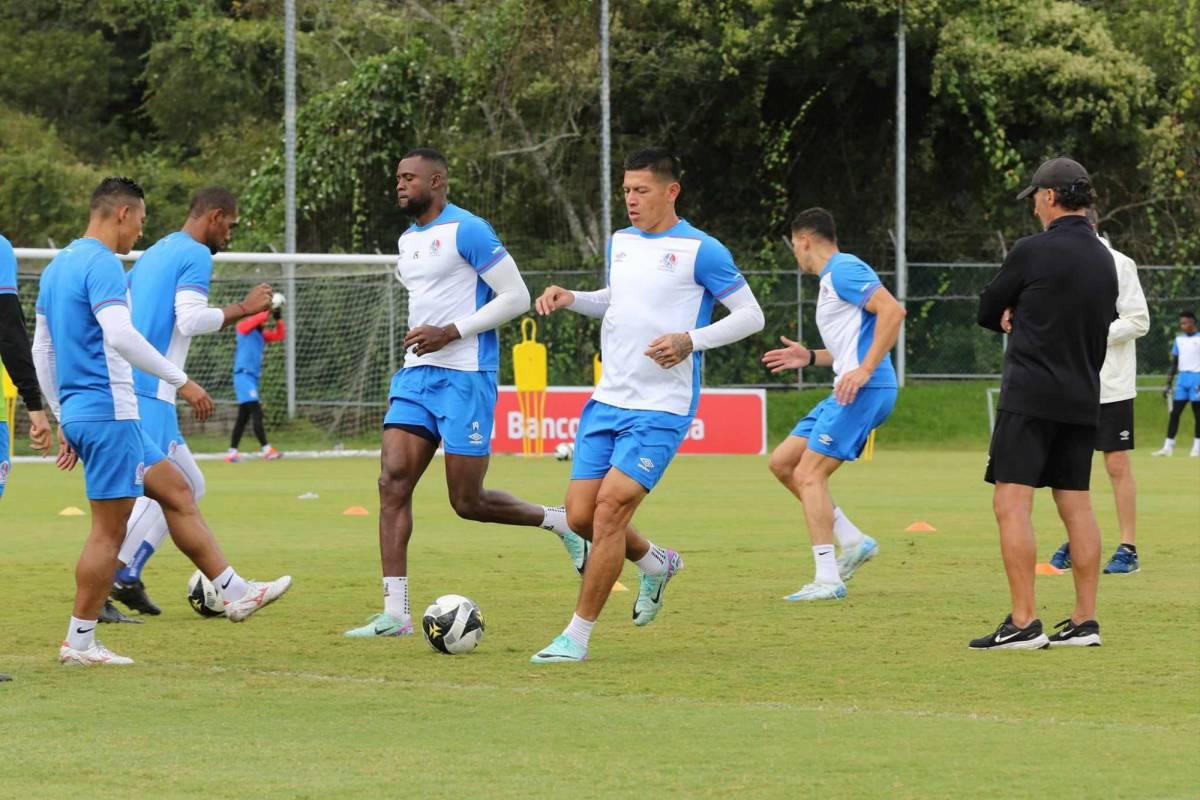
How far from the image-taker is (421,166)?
9.65 meters

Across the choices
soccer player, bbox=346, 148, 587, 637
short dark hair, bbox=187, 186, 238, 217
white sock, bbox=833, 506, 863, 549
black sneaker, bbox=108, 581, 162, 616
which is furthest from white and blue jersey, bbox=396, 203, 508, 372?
white sock, bbox=833, 506, 863, 549

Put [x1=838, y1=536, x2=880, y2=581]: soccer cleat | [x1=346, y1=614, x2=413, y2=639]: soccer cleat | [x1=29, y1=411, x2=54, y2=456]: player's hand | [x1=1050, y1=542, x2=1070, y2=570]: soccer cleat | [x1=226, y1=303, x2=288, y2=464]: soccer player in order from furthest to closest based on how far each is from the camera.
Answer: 1. [x1=226, y1=303, x2=288, y2=464]: soccer player
2. [x1=1050, y1=542, x2=1070, y2=570]: soccer cleat
3. [x1=838, y1=536, x2=880, y2=581]: soccer cleat
4. [x1=346, y1=614, x2=413, y2=639]: soccer cleat
5. [x1=29, y1=411, x2=54, y2=456]: player's hand

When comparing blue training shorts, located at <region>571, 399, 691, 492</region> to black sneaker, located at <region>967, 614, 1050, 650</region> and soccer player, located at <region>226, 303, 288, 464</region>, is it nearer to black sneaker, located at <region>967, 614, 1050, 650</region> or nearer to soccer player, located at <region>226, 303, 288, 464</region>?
black sneaker, located at <region>967, 614, 1050, 650</region>

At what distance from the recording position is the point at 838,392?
11148 millimetres

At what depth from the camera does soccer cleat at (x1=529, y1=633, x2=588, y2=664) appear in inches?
333

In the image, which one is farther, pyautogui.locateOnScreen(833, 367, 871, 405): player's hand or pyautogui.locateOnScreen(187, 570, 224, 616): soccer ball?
pyautogui.locateOnScreen(833, 367, 871, 405): player's hand

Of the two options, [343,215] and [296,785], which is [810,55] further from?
[296,785]

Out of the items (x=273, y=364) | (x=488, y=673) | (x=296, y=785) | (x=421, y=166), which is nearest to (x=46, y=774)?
(x=296, y=785)

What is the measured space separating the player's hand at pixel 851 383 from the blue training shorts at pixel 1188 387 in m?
19.7

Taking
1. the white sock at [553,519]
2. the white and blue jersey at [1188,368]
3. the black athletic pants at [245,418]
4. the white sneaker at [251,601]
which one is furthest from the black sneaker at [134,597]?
the white and blue jersey at [1188,368]

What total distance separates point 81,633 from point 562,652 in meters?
2.04

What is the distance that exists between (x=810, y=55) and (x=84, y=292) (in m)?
30.6

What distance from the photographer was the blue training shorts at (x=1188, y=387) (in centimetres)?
2953

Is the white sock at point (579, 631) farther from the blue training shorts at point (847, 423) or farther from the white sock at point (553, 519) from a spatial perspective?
the blue training shorts at point (847, 423)
